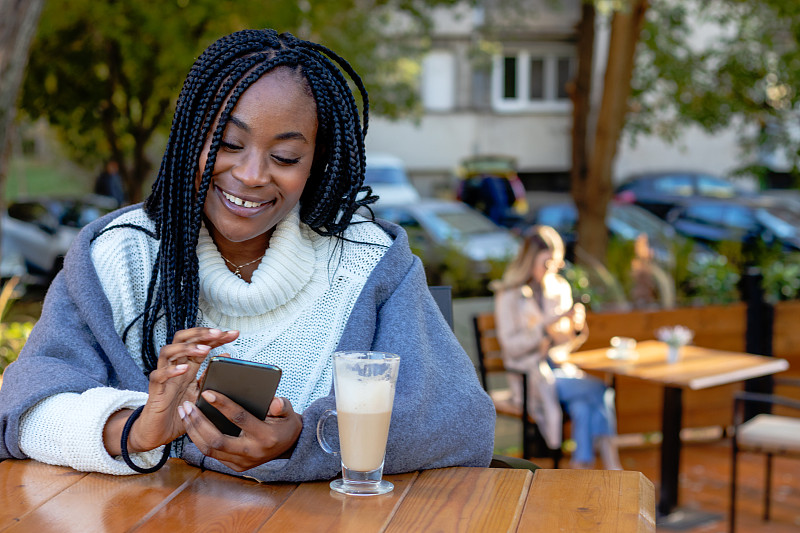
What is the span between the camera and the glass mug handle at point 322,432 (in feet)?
5.11

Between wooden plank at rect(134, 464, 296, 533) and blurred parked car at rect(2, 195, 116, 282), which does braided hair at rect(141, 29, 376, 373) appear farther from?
blurred parked car at rect(2, 195, 116, 282)

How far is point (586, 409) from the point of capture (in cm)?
470

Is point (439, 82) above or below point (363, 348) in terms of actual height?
below

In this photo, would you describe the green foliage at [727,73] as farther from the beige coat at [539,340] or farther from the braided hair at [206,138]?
the braided hair at [206,138]

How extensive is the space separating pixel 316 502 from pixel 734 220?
10979 mm

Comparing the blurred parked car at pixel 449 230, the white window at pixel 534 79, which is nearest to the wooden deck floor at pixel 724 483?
the blurred parked car at pixel 449 230

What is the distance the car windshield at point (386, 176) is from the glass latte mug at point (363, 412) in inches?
529

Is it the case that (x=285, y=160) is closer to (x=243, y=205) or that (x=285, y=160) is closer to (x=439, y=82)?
(x=243, y=205)

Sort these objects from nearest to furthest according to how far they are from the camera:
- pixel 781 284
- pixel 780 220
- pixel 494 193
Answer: pixel 781 284 < pixel 780 220 < pixel 494 193

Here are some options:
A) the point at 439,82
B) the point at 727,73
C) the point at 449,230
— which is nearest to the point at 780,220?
the point at 727,73

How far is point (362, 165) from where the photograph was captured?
1947 millimetres

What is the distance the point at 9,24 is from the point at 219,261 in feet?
8.13

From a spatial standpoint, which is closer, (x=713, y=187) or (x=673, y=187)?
(x=673, y=187)

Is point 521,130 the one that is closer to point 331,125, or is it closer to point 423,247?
point 423,247
